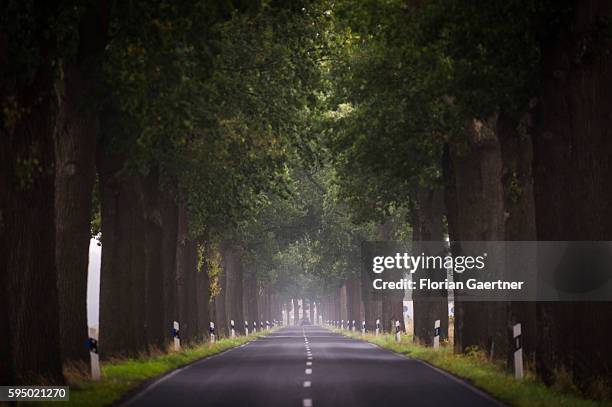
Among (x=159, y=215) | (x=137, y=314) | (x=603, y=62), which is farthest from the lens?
A: (x=159, y=215)

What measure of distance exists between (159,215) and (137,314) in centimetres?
394

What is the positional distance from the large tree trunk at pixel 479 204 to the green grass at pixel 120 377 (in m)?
8.16

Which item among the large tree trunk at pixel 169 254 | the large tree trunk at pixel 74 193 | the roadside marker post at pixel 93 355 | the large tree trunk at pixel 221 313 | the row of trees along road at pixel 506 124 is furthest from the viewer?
the large tree trunk at pixel 221 313

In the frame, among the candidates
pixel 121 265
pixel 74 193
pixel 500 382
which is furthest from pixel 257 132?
pixel 500 382

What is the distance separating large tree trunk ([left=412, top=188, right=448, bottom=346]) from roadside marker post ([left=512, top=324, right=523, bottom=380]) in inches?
719

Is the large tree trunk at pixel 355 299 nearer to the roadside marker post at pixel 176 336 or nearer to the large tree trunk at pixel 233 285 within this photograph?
the large tree trunk at pixel 233 285

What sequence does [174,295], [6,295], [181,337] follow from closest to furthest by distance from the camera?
1. [6,295]
2. [174,295]
3. [181,337]

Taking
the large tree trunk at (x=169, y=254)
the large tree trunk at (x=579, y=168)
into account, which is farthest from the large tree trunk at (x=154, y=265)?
the large tree trunk at (x=579, y=168)

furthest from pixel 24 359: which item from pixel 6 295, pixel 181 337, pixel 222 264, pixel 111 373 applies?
pixel 222 264

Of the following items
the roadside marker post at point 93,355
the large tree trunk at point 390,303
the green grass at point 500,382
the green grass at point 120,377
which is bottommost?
the green grass at point 500,382

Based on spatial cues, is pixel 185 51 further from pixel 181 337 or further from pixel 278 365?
pixel 181 337

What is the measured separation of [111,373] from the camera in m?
24.6

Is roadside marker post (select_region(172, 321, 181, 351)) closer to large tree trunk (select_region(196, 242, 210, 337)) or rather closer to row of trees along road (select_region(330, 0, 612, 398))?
row of trees along road (select_region(330, 0, 612, 398))

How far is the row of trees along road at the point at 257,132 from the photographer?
18.7 m
